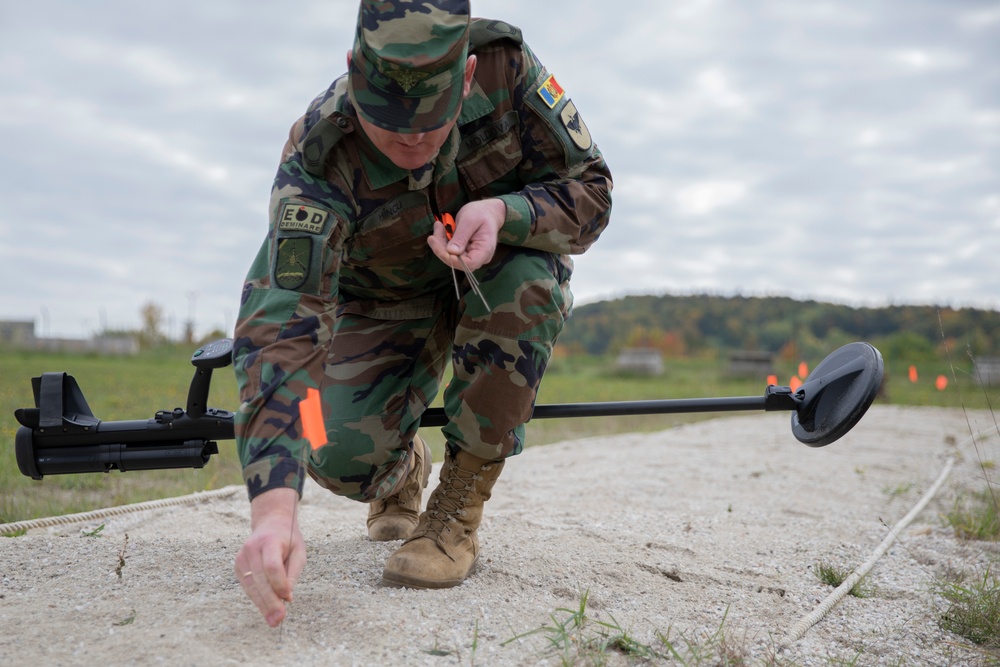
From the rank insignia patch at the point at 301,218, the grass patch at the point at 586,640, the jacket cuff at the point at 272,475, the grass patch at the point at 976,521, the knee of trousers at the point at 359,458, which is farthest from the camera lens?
the grass patch at the point at 976,521

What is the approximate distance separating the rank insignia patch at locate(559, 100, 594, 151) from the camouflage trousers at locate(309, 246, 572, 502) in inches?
14.2

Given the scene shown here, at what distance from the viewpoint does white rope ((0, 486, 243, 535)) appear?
280 cm

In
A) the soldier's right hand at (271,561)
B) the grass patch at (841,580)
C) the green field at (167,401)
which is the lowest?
the green field at (167,401)

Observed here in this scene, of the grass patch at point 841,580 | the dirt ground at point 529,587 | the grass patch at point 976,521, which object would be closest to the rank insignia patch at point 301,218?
the dirt ground at point 529,587

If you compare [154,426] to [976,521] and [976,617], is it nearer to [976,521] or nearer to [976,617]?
[976,617]

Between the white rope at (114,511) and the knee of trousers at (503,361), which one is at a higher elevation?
the knee of trousers at (503,361)

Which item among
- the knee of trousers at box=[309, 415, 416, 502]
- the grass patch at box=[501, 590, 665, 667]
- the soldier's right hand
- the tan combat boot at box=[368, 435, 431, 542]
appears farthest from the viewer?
the tan combat boot at box=[368, 435, 431, 542]

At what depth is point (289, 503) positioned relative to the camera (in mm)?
1534

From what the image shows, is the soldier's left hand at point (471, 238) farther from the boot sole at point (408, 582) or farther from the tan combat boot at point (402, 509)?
the tan combat boot at point (402, 509)

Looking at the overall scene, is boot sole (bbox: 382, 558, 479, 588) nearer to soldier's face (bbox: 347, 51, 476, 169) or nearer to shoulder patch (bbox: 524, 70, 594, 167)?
soldier's face (bbox: 347, 51, 476, 169)

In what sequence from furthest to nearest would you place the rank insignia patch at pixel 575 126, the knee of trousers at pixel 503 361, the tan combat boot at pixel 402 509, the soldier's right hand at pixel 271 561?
the tan combat boot at pixel 402 509 < the rank insignia patch at pixel 575 126 < the knee of trousers at pixel 503 361 < the soldier's right hand at pixel 271 561

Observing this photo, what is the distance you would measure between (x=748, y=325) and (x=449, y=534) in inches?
982

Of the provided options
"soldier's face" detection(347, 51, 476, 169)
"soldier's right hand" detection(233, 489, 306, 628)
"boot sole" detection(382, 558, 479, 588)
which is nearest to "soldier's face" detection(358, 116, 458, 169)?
"soldier's face" detection(347, 51, 476, 169)

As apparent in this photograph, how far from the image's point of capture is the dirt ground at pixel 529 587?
1.73 metres
